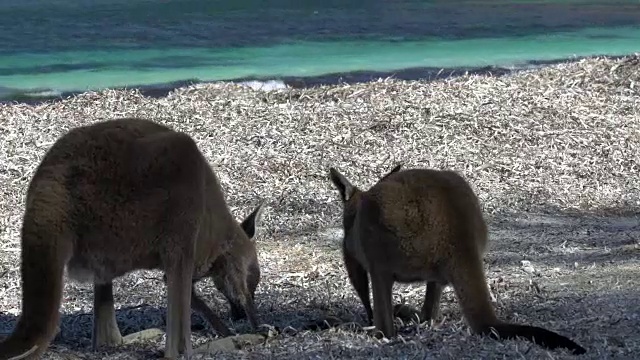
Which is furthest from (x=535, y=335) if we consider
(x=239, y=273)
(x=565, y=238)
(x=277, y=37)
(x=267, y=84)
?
(x=277, y=37)

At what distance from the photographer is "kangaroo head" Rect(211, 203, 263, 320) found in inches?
226

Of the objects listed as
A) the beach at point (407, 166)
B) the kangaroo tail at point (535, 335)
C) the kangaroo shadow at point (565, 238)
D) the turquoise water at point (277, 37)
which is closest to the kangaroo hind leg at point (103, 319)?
the beach at point (407, 166)

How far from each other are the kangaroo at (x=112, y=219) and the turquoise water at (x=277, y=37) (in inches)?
374

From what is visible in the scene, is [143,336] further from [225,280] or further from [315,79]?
[315,79]

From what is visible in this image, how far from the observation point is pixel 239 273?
5.80 m

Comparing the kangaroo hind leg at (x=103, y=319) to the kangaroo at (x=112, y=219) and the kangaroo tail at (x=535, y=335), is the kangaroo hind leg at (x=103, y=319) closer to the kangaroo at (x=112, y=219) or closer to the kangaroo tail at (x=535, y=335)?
the kangaroo at (x=112, y=219)

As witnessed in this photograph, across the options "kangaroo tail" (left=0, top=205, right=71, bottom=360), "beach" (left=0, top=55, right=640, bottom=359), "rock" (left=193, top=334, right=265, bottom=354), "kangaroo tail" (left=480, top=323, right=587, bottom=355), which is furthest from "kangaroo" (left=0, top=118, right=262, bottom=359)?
"kangaroo tail" (left=480, top=323, right=587, bottom=355)

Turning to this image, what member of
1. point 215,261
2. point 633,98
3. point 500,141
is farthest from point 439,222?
point 633,98

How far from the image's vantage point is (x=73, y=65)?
1669 cm

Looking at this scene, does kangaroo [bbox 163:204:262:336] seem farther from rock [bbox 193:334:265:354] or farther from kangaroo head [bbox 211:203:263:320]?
rock [bbox 193:334:265:354]

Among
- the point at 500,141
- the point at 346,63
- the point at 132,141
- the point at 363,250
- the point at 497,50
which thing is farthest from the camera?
the point at 497,50

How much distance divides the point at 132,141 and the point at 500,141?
18.6 ft

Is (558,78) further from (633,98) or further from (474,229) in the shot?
(474,229)

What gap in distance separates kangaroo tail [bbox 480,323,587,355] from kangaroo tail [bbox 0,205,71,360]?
1812 millimetres
